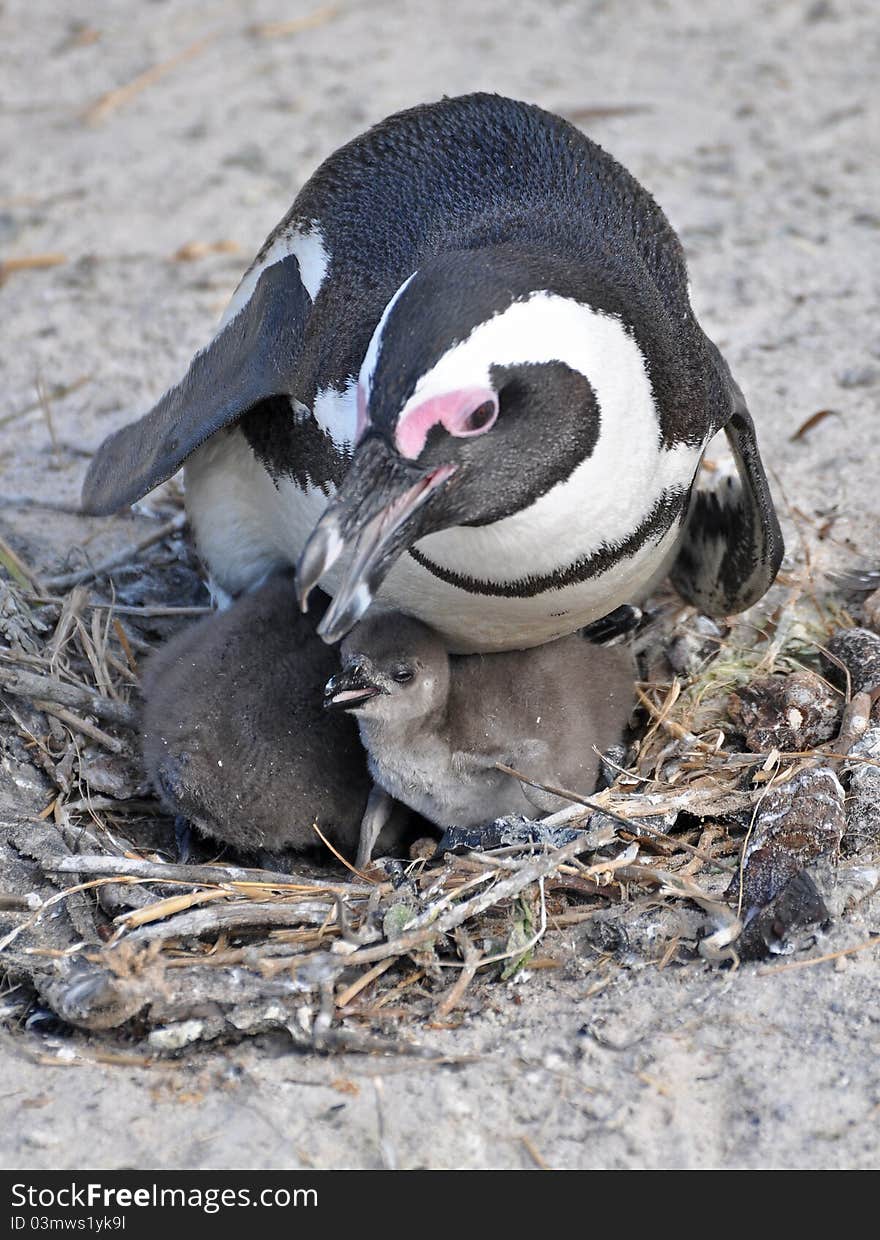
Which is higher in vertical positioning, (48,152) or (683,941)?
(48,152)

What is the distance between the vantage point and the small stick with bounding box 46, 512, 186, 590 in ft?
15.5

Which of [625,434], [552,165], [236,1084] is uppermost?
[552,165]

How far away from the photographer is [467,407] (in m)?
2.93

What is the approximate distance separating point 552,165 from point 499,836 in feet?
5.29

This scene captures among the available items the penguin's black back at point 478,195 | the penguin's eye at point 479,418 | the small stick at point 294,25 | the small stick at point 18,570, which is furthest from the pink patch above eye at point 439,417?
the small stick at point 294,25

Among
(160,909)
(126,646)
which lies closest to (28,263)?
(126,646)

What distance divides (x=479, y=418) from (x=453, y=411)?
0.08 m

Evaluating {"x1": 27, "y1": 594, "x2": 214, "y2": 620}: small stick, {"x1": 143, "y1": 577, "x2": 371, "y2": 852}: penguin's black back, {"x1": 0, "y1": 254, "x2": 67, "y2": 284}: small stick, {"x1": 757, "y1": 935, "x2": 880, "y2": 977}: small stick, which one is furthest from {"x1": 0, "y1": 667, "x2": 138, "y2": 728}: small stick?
{"x1": 0, "y1": 254, "x2": 67, "y2": 284}: small stick

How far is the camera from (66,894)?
3.43 metres

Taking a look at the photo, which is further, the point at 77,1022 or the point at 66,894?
the point at 66,894

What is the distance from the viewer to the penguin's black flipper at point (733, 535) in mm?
4055
